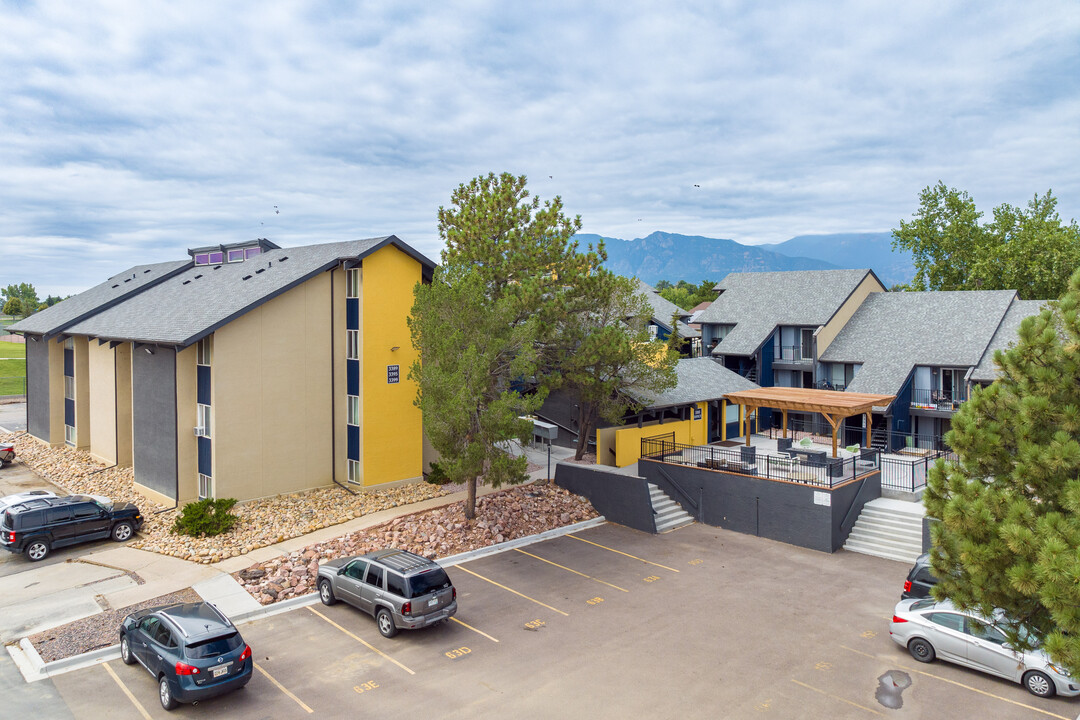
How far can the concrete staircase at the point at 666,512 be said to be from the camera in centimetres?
2345

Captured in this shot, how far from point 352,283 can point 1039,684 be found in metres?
22.8

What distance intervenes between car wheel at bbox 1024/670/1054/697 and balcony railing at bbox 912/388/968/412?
22.3 metres

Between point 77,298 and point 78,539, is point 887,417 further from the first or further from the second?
point 77,298

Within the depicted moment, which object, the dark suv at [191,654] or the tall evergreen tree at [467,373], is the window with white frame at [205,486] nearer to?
the tall evergreen tree at [467,373]

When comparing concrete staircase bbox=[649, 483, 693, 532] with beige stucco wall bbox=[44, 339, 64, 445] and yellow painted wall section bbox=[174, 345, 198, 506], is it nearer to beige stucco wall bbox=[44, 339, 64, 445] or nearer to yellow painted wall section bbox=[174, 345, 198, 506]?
yellow painted wall section bbox=[174, 345, 198, 506]

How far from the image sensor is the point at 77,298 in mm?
Result: 40094

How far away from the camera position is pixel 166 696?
11.8 meters

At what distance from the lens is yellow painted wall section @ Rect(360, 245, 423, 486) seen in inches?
985

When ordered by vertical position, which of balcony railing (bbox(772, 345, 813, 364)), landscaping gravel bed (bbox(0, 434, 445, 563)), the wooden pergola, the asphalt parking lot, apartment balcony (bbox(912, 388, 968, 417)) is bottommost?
the asphalt parking lot

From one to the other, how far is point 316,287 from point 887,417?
27347 mm

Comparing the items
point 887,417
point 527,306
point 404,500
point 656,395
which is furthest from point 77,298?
point 887,417

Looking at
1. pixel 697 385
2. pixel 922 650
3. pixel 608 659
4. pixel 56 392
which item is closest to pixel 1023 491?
pixel 922 650

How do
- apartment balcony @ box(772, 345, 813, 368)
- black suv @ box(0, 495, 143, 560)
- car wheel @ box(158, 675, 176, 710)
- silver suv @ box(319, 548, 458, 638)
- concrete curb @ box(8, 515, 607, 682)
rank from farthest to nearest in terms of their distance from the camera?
apartment balcony @ box(772, 345, 813, 368) < black suv @ box(0, 495, 143, 560) < silver suv @ box(319, 548, 458, 638) < concrete curb @ box(8, 515, 607, 682) < car wheel @ box(158, 675, 176, 710)

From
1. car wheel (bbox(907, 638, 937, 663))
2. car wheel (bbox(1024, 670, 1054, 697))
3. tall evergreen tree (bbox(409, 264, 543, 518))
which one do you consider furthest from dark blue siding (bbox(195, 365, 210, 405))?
car wheel (bbox(1024, 670, 1054, 697))
